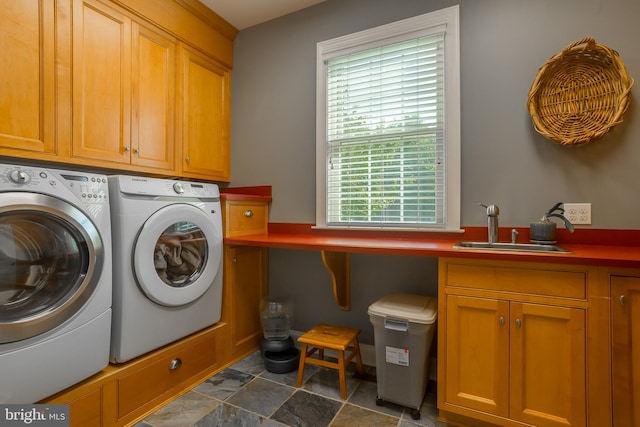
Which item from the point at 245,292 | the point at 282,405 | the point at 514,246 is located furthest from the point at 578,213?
the point at 245,292

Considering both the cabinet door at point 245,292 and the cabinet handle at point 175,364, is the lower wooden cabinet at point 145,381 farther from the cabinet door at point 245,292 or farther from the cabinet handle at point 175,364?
the cabinet door at point 245,292

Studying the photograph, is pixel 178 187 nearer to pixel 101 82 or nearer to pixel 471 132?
pixel 101 82

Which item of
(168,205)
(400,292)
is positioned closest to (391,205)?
(400,292)

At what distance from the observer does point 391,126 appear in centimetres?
210

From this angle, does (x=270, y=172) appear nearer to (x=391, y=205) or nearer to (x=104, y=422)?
(x=391, y=205)

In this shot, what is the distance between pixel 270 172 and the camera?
8.32 ft

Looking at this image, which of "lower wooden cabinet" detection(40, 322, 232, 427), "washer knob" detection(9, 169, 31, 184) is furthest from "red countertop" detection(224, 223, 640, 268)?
"washer knob" detection(9, 169, 31, 184)

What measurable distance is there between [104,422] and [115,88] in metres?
1.73

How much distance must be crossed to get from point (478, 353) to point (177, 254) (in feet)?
5.39

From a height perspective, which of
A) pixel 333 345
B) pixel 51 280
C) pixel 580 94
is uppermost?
pixel 580 94

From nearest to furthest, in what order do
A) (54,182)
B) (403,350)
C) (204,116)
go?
(54,182)
(403,350)
(204,116)

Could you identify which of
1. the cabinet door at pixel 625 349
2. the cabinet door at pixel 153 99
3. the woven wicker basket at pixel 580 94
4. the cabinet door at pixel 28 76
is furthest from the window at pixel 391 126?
the cabinet door at pixel 28 76

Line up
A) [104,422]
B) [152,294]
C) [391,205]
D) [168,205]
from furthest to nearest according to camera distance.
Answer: [391,205] → [168,205] → [152,294] → [104,422]

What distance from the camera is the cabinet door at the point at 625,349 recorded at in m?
1.19
